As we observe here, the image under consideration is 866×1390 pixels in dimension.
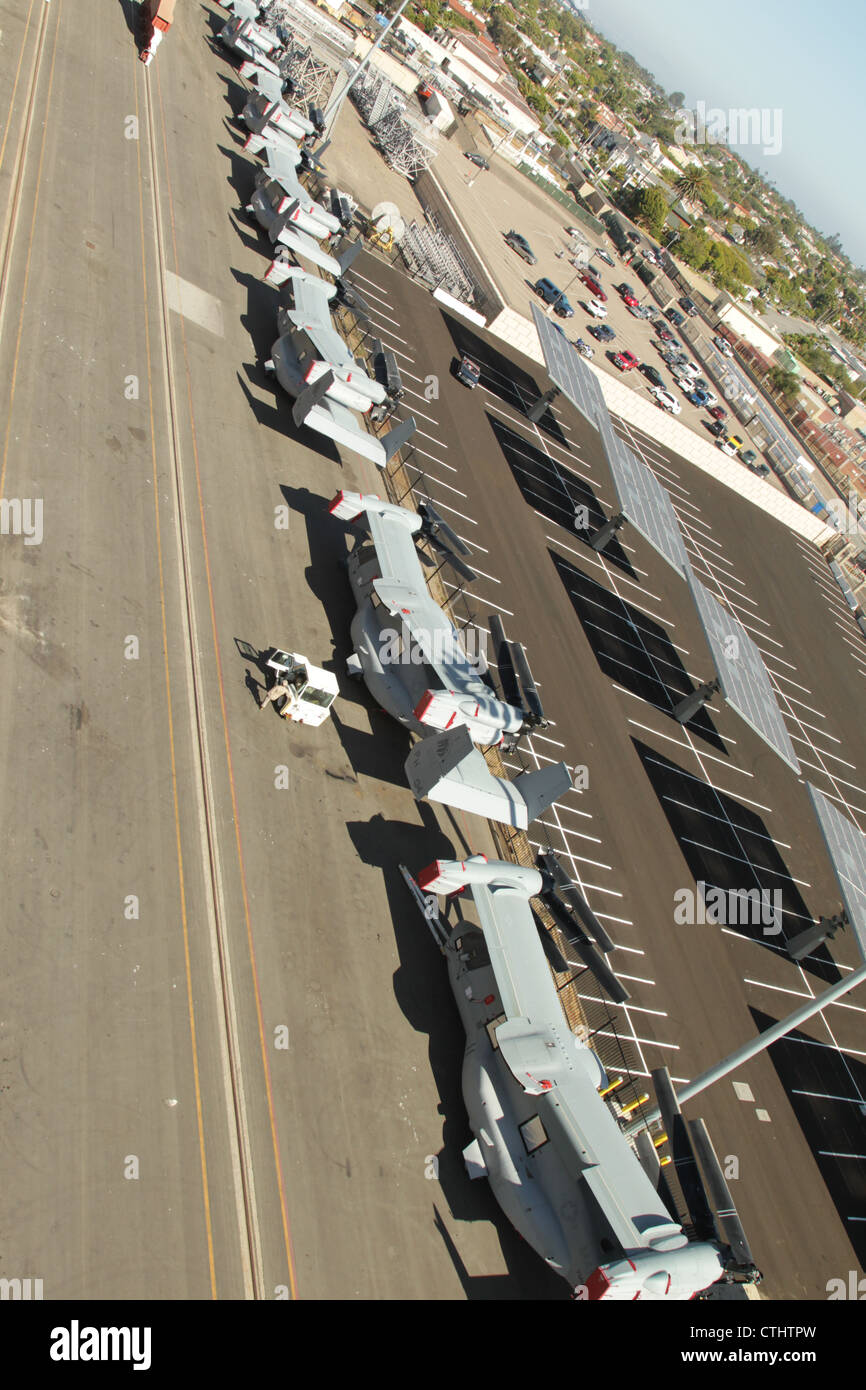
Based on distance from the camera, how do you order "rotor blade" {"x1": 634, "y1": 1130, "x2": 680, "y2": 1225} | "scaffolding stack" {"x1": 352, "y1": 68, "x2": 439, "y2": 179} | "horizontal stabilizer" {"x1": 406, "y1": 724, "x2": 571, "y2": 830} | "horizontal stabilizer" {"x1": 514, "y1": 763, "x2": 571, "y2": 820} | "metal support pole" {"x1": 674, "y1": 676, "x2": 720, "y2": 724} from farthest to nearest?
"scaffolding stack" {"x1": 352, "y1": 68, "x2": 439, "y2": 179}, "metal support pole" {"x1": 674, "y1": 676, "x2": 720, "y2": 724}, "horizontal stabilizer" {"x1": 514, "y1": 763, "x2": 571, "y2": 820}, "horizontal stabilizer" {"x1": 406, "y1": 724, "x2": 571, "y2": 830}, "rotor blade" {"x1": 634, "y1": 1130, "x2": 680, "y2": 1225}

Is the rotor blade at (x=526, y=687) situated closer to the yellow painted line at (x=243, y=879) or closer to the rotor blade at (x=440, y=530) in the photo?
the rotor blade at (x=440, y=530)

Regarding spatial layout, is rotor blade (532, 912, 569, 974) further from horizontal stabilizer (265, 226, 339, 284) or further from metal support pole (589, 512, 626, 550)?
horizontal stabilizer (265, 226, 339, 284)

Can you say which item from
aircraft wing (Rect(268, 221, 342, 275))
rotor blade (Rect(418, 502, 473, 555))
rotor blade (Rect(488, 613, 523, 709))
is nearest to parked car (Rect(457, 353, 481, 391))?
aircraft wing (Rect(268, 221, 342, 275))

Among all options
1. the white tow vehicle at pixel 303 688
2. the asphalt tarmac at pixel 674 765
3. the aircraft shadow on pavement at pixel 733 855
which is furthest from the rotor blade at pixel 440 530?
the aircraft shadow on pavement at pixel 733 855

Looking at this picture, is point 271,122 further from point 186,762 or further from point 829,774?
point 829,774

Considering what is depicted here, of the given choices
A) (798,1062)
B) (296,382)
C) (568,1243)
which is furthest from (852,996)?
(296,382)

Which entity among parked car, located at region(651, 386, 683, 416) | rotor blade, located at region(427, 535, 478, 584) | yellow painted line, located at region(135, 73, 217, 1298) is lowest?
yellow painted line, located at region(135, 73, 217, 1298)
